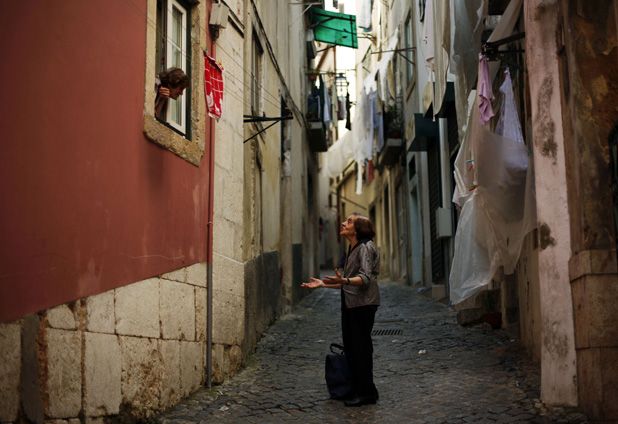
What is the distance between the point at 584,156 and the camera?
5.18m

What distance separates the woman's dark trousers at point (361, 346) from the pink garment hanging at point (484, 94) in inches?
78.8

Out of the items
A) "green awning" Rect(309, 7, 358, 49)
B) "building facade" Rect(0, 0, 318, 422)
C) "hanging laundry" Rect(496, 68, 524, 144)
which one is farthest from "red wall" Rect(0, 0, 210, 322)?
"green awning" Rect(309, 7, 358, 49)

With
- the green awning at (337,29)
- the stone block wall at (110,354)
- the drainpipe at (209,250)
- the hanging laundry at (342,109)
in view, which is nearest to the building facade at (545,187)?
the drainpipe at (209,250)

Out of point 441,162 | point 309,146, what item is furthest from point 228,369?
point 309,146

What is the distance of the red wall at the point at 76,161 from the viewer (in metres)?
3.76

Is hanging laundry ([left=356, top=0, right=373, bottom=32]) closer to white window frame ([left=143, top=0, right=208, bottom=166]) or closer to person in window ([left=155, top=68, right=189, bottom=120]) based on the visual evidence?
white window frame ([left=143, top=0, right=208, bottom=166])

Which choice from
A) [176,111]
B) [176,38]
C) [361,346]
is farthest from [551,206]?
[176,38]

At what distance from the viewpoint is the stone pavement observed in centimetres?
549

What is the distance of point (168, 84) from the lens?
5.95 m

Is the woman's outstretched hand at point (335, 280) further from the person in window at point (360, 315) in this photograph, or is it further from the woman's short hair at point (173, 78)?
the woman's short hair at point (173, 78)

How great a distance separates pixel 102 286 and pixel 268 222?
623 centimetres

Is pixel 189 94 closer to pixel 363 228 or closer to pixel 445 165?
pixel 363 228

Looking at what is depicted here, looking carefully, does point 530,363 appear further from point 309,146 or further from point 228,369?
point 309,146

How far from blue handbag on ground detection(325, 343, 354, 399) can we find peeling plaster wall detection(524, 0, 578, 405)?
1549 millimetres
